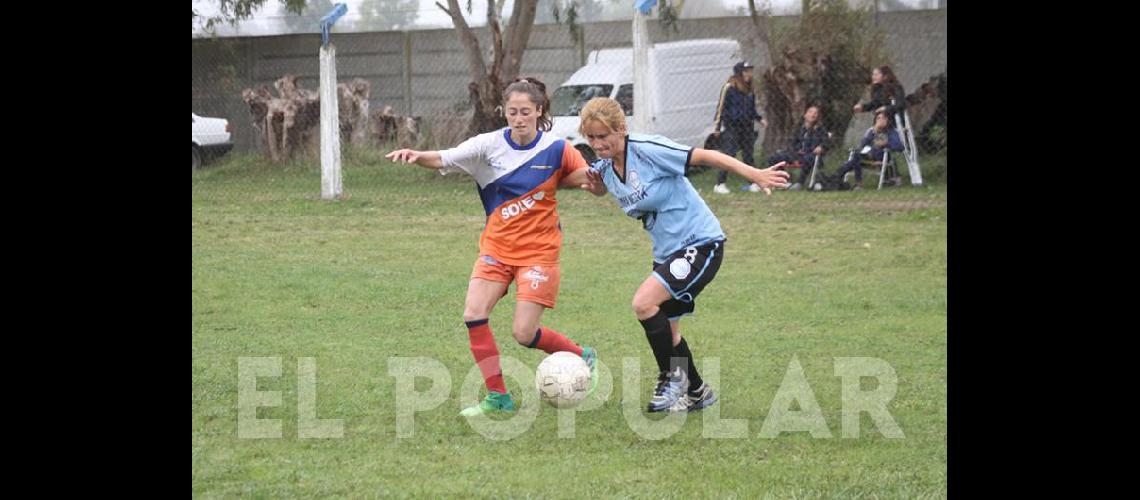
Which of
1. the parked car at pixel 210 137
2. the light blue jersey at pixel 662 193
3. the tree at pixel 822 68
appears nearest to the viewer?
the light blue jersey at pixel 662 193

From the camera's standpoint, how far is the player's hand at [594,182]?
627 centimetres

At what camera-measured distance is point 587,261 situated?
11109 mm

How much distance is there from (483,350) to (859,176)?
10.00m

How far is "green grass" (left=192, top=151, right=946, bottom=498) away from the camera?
5129mm

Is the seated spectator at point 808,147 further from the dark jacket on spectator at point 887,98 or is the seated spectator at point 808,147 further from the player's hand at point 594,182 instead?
the player's hand at point 594,182

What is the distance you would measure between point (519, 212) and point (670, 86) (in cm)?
1157

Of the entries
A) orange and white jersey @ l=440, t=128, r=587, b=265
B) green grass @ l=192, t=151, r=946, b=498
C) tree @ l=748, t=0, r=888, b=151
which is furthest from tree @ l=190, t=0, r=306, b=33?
orange and white jersey @ l=440, t=128, r=587, b=265

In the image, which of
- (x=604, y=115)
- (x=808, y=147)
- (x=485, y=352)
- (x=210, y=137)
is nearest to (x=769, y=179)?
(x=604, y=115)

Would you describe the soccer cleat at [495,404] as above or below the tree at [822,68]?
below

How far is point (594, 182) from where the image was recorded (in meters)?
6.29

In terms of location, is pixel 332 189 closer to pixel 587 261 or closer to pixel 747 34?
pixel 587 261

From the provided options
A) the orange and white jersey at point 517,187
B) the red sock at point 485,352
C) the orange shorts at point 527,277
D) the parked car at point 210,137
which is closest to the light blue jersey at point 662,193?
the orange and white jersey at point 517,187

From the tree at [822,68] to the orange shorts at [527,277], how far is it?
1069 cm

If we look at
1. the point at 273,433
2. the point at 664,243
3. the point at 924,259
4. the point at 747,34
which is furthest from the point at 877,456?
the point at 747,34
